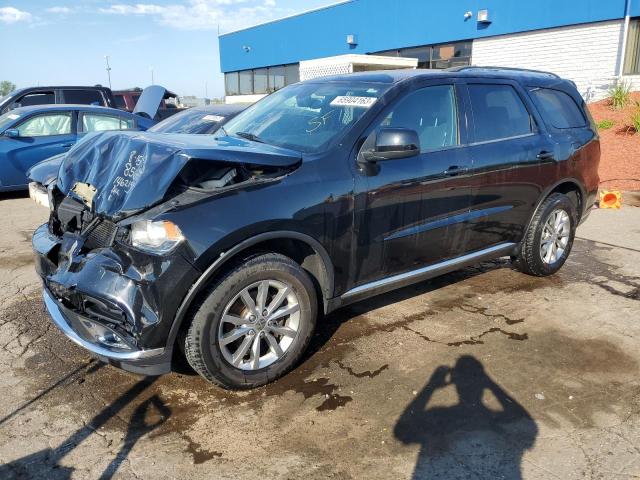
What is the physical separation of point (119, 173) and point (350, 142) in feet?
4.73

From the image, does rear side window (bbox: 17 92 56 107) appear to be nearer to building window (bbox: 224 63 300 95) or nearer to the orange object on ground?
the orange object on ground

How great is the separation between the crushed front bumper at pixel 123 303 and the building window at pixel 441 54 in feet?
61.4

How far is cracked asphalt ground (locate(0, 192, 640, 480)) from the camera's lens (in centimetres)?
265

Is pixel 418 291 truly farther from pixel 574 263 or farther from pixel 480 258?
pixel 574 263

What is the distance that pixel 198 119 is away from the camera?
26.1ft

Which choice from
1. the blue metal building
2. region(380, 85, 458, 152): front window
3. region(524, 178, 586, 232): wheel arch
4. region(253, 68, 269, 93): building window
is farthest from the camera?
region(253, 68, 269, 93): building window

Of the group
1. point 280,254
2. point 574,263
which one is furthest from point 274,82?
point 280,254

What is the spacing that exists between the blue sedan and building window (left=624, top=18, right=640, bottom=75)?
14478 mm

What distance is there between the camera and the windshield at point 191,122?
752cm

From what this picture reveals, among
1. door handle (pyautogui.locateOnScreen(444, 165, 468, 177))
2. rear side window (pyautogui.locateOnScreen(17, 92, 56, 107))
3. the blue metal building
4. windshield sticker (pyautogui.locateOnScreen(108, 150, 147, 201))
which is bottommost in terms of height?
door handle (pyautogui.locateOnScreen(444, 165, 468, 177))

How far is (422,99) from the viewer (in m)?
4.00

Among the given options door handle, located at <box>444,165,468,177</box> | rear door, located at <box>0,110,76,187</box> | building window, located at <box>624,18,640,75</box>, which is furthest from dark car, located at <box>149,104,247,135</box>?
building window, located at <box>624,18,640,75</box>

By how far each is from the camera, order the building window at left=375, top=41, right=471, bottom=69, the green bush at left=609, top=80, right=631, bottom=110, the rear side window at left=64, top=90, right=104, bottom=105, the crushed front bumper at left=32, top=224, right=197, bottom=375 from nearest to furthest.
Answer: the crushed front bumper at left=32, top=224, right=197, bottom=375 → the rear side window at left=64, top=90, right=104, bottom=105 → the green bush at left=609, top=80, right=631, bottom=110 → the building window at left=375, top=41, right=471, bottom=69

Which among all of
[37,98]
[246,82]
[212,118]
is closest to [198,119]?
[212,118]
